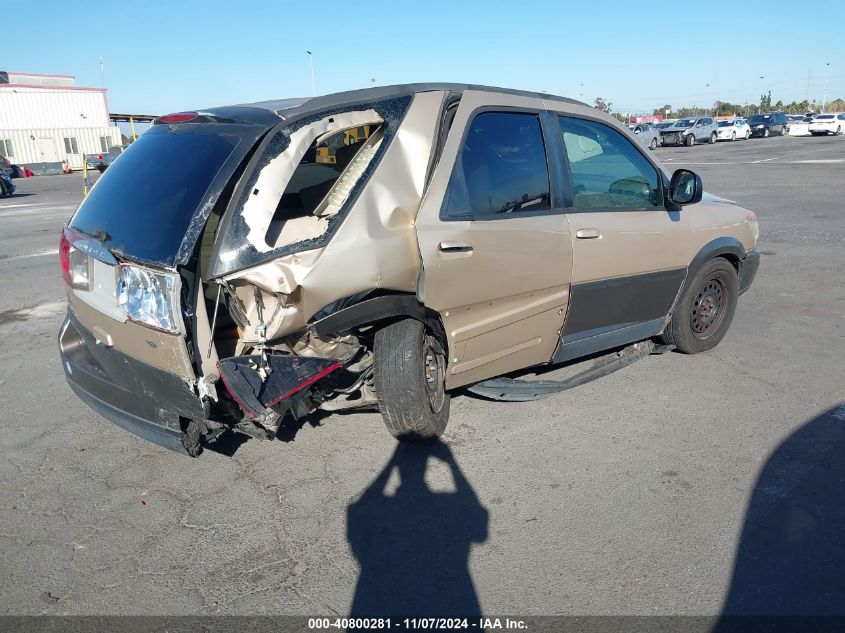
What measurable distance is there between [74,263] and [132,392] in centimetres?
84

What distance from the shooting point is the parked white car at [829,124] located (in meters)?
45.5

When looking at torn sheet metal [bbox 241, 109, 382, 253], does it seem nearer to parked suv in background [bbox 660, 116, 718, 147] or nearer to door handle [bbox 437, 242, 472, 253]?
door handle [bbox 437, 242, 472, 253]

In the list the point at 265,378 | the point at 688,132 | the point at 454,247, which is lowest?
the point at 265,378

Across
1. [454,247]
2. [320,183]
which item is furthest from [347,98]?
[320,183]

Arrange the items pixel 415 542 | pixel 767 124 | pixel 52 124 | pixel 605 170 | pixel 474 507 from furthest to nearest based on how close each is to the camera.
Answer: pixel 52 124 < pixel 767 124 < pixel 605 170 < pixel 474 507 < pixel 415 542

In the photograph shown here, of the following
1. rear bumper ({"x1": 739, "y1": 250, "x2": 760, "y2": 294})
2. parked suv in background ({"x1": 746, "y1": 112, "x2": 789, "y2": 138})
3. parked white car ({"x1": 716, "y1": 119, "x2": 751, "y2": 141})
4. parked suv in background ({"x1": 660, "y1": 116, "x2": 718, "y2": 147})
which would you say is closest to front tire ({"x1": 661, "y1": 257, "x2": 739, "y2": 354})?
rear bumper ({"x1": 739, "y1": 250, "x2": 760, "y2": 294})

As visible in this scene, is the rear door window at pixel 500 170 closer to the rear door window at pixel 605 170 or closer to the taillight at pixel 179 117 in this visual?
the rear door window at pixel 605 170

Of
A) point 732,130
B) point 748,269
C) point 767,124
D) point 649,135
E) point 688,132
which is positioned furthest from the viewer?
point 767,124

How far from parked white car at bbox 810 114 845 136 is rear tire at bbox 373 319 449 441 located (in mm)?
52086

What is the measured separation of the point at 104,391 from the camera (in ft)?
11.5

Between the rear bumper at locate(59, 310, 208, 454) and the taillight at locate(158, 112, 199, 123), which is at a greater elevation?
the taillight at locate(158, 112, 199, 123)

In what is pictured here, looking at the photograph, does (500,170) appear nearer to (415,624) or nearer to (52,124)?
(415,624)

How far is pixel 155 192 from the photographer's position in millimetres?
3312

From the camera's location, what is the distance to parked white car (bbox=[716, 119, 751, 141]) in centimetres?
4478
